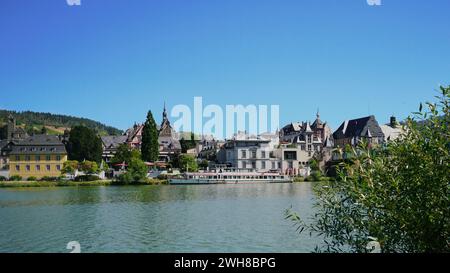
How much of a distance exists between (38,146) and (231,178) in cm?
2184

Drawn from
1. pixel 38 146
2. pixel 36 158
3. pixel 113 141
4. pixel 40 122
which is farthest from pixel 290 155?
pixel 40 122

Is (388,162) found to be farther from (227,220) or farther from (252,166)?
(252,166)

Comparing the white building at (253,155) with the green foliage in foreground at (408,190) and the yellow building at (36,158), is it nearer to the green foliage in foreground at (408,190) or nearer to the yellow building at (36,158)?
the yellow building at (36,158)

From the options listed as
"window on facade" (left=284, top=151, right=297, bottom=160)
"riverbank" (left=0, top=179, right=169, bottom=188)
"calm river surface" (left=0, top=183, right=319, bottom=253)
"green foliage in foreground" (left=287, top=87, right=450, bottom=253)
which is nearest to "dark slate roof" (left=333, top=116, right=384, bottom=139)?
"window on facade" (left=284, top=151, right=297, bottom=160)

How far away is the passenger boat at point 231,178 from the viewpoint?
50062 millimetres

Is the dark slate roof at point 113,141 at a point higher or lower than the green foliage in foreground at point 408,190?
higher

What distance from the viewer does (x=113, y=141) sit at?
71.3 m

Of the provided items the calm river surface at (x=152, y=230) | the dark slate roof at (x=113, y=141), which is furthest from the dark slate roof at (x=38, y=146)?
the calm river surface at (x=152, y=230)

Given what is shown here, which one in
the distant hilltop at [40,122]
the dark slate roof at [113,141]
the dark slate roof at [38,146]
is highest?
the distant hilltop at [40,122]

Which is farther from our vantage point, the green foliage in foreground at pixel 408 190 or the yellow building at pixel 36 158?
the yellow building at pixel 36 158

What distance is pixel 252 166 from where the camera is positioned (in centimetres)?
5822

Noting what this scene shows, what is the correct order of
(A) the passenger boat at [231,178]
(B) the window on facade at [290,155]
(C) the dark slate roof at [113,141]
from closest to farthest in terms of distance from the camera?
1. (A) the passenger boat at [231,178]
2. (B) the window on facade at [290,155]
3. (C) the dark slate roof at [113,141]

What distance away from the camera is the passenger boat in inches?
1971
